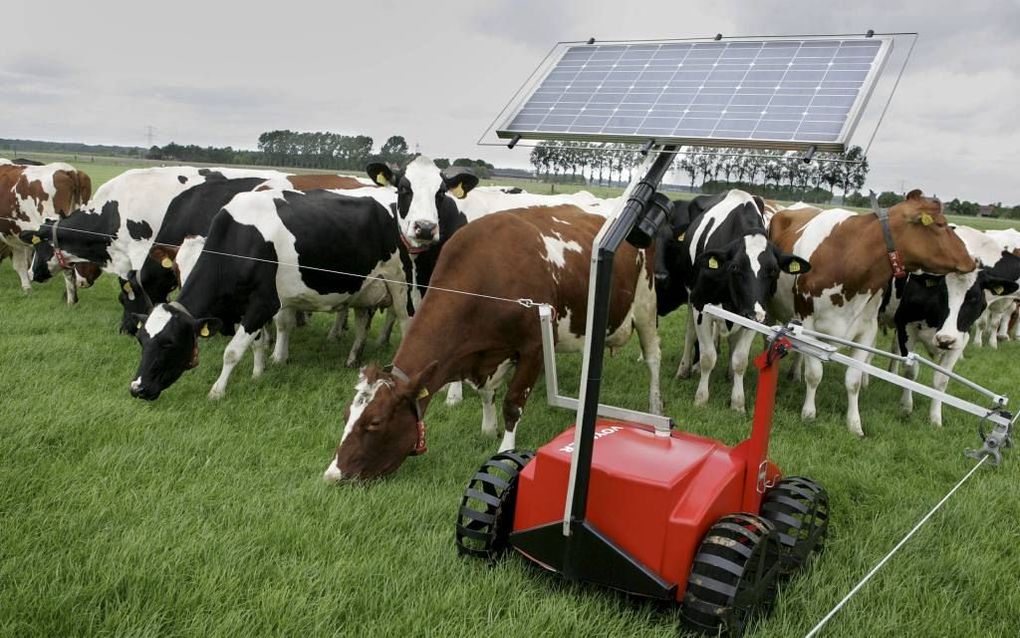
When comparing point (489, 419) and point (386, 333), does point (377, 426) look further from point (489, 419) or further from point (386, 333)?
point (386, 333)

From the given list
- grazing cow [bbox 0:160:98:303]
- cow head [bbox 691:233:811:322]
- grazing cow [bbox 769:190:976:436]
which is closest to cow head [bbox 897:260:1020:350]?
grazing cow [bbox 769:190:976:436]

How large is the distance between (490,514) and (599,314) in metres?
1.43

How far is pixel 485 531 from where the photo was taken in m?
3.71

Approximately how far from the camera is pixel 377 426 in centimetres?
446

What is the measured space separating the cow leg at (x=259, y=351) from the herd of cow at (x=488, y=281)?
26mm

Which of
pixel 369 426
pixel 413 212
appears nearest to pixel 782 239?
pixel 413 212

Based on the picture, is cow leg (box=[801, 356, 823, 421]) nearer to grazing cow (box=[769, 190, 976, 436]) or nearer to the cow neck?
grazing cow (box=[769, 190, 976, 436])

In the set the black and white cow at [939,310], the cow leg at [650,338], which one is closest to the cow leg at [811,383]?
the black and white cow at [939,310]

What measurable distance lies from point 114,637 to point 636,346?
8181 millimetres

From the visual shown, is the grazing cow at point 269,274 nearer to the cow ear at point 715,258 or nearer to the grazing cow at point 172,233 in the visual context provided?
the grazing cow at point 172,233

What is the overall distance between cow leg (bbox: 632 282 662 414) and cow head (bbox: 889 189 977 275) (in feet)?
7.87

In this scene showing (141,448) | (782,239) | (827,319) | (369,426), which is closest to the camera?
(369,426)

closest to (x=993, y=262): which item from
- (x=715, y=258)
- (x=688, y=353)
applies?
(x=688, y=353)

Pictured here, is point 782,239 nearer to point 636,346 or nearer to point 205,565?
Result: point 636,346
